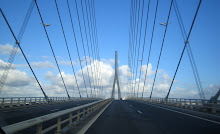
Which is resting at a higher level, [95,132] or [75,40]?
[75,40]

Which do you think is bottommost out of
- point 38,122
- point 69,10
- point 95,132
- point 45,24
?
point 95,132

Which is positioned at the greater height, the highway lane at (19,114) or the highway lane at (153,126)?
the highway lane at (19,114)

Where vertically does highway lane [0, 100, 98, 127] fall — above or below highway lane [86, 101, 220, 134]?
above

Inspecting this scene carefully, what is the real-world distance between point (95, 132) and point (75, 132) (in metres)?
0.83

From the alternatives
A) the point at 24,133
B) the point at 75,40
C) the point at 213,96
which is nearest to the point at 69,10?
the point at 75,40

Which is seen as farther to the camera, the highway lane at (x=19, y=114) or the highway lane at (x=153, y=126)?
the highway lane at (x=19, y=114)

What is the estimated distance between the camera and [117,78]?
8125 cm

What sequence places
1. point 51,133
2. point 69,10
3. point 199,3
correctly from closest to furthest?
point 51,133, point 199,3, point 69,10

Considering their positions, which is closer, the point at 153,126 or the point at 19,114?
the point at 153,126

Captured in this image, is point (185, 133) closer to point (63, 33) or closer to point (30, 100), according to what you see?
point (63, 33)

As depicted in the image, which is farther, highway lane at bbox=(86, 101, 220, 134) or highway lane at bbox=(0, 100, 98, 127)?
highway lane at bbox=(0, 100, 98, 127)

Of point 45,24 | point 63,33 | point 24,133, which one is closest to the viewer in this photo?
point 24,133

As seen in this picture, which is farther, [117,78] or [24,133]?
[117,78]

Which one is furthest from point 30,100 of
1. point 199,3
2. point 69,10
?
point 199,3
